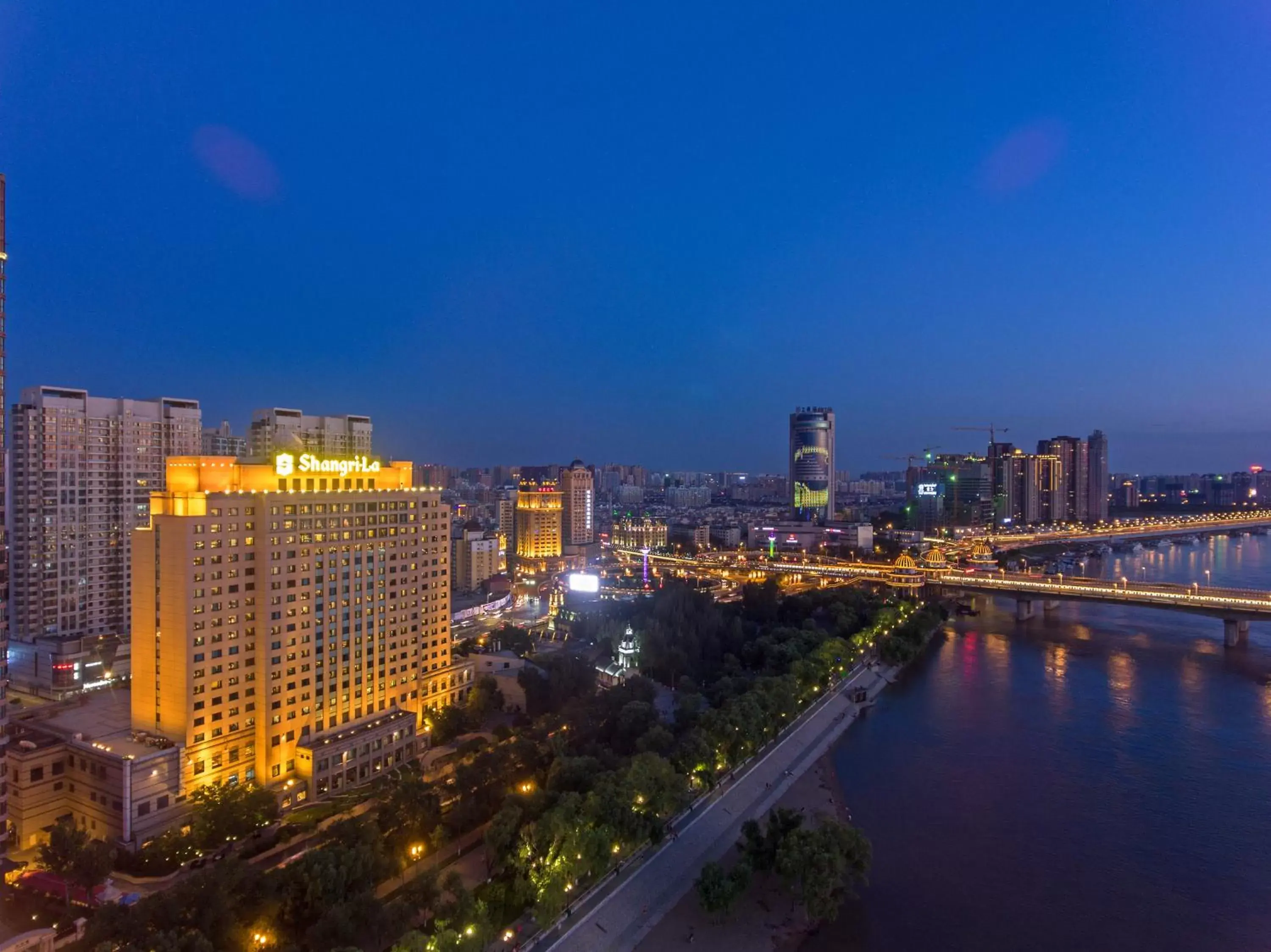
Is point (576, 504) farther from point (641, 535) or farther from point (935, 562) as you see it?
point (935, 562)

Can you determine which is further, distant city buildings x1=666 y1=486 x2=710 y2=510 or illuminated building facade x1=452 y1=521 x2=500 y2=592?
distant city buildings x1=666 y1=486 x2=710 y2=510

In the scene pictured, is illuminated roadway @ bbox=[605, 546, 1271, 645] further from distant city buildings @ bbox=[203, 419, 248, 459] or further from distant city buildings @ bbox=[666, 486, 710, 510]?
distant city buildings @ bbox=[666, 486, 710, 510]

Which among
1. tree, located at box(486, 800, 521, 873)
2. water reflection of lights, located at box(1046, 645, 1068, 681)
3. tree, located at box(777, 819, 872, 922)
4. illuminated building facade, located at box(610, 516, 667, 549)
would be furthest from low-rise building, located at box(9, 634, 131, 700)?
illuminated building facade, located at box(610, 516, 667, 549)

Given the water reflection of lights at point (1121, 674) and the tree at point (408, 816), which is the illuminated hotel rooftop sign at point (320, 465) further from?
the water reflection of lights at point (1121, 674)

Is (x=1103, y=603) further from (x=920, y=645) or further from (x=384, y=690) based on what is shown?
(x=384, y=690)

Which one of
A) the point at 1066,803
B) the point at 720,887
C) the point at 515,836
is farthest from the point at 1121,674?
the point at 515,836

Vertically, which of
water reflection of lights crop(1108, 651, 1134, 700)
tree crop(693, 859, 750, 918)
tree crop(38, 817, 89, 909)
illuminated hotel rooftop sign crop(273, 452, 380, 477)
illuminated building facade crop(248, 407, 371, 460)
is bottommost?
water reflection of lights crop(1108, 651, 1134, 700)

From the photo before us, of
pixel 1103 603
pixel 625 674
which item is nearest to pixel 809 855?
pixel 625 674
